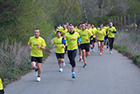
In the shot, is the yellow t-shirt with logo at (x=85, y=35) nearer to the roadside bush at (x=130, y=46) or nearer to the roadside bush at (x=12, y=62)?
the roadside bush at (x=130, y=46)

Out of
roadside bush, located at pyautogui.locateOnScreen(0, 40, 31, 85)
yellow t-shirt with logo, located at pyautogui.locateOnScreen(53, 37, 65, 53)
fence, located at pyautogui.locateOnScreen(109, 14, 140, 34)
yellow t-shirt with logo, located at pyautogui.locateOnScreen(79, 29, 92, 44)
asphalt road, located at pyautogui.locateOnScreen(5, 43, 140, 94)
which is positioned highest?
fence, located at pyautogui.locateOnScreen(109, 14, 140, 34)

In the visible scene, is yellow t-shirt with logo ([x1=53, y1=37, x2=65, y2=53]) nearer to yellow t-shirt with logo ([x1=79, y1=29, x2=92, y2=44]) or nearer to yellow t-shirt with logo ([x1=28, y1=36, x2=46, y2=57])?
yellow t-shirt with logo ([x1=79, y1=29, x2=92, y2=44])

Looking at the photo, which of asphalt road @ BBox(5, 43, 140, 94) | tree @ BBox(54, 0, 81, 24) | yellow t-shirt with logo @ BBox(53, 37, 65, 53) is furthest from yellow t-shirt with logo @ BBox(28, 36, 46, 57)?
tree @ BBox(54, 0, 81, 24)

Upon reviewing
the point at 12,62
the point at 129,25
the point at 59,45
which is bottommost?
the point at 12,62

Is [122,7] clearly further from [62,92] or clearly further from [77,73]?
[62,92]

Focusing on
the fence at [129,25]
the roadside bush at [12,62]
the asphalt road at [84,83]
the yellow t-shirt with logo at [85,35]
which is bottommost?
the asphalt road at [84,83]

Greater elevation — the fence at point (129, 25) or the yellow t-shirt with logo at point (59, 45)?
the fence at point (129, 25)

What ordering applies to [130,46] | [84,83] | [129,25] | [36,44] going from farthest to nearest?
[129,25] < [130,46] < [36,44] < [84,83]

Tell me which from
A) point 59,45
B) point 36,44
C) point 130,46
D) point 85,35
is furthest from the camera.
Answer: point 130,46

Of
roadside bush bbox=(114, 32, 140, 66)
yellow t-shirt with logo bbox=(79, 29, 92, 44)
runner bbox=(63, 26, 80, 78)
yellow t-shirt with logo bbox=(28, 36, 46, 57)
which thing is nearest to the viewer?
yellow t-shirt with logo bbox=(28, 36, 46, 57)

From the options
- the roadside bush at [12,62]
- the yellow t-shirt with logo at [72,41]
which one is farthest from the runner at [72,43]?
the roadside bush at [12,62]

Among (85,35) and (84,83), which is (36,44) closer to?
(84,83)

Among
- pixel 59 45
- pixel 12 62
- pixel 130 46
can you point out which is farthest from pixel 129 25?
pixel 12 62

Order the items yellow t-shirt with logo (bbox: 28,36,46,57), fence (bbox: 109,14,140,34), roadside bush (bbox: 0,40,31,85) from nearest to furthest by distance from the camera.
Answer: yellow t-shirt with logo (bbox: 28,36,46,57)
roadside bush (bbox: 0,40,31,85)
fence (bbox: 109,14,140,34)
